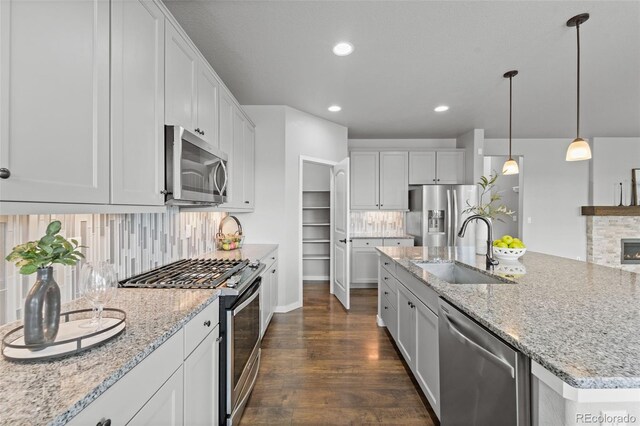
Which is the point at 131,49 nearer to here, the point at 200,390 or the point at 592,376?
the point at 200,390

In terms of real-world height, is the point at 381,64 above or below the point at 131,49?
above

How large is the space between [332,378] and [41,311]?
1.99 m

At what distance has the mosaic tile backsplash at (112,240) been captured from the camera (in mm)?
1146

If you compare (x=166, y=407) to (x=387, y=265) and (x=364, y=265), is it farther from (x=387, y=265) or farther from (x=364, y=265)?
(x=364, y=265)

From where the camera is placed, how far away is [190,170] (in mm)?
1846

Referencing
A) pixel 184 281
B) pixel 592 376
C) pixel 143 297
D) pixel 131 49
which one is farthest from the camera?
pixel 184 281

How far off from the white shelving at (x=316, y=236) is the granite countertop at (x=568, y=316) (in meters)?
3.62

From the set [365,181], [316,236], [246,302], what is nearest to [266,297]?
[246,302]

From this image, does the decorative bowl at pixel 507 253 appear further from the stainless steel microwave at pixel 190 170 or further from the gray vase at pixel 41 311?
the gray vase at pixel 41 311

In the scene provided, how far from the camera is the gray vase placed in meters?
0.90

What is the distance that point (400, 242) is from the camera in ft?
16.4

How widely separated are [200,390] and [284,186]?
8.98 ft

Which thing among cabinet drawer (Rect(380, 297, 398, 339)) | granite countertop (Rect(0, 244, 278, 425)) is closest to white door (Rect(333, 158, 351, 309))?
cabinet drawer (Rect(380, 297, 398, 339))

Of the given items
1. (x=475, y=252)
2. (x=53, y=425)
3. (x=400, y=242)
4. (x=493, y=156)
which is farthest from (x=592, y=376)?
(x=493, y=156)
